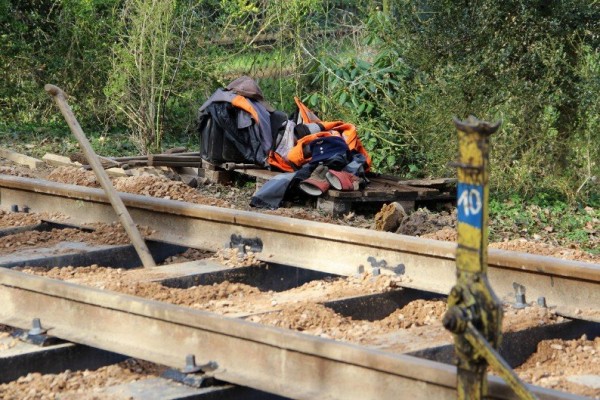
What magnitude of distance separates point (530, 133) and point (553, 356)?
17.5ft

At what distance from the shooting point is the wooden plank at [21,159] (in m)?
11.1

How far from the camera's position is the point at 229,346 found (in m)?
4.39

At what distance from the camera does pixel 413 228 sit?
7.81m

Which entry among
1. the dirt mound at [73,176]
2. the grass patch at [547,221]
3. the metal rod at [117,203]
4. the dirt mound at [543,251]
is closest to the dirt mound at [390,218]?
the grass patch at [547,221]

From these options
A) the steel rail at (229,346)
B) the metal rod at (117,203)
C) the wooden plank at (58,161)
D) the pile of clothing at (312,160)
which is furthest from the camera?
the wooden plank at (58,161)

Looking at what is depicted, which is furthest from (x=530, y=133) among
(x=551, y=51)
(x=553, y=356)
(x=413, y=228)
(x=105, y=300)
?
(x=105, y=300)

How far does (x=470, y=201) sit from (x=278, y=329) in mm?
1143

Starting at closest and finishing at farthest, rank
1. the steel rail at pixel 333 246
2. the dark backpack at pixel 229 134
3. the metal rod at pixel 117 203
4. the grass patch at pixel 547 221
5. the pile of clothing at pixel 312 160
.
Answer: the steel rail at pixel 333 246 < the metal rod at pixel 117 203 < the grass patch at pixel 547 221 < the pile of clothing at pixel 312 160 < the dark backpack at pixel 229 134

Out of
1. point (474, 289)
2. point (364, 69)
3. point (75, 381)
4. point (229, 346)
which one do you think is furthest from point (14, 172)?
point (474, 289)

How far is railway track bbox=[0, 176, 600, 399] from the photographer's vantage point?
3.97 m

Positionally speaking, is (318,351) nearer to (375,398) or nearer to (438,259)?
(375,398)

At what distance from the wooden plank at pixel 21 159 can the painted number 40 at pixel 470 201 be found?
819 centimetres

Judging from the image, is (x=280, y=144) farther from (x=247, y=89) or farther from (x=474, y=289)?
(x=474, y=289)

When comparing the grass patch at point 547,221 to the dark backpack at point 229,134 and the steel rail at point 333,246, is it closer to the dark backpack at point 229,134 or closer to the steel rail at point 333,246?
the steel rail at point 333,246
